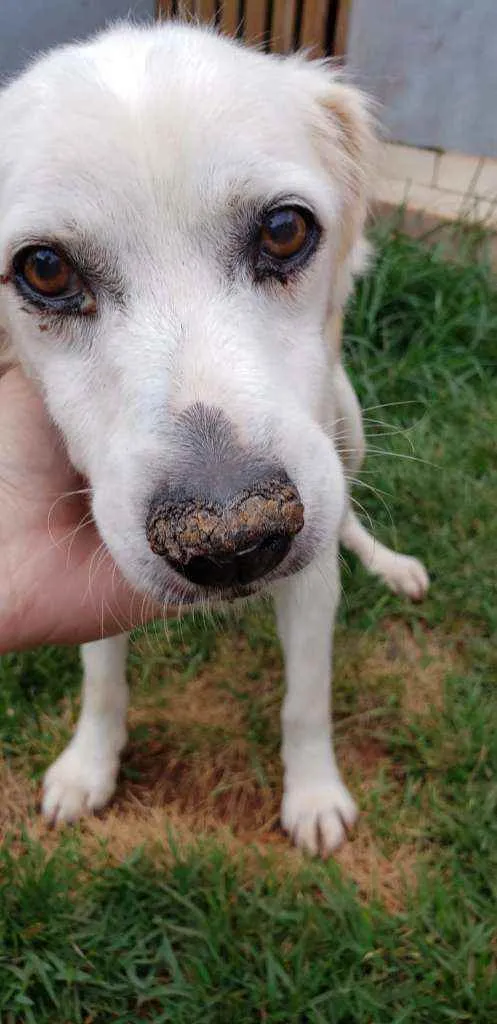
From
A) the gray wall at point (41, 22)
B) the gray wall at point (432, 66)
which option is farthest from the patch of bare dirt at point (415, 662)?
the gray wall at point (41, 22)

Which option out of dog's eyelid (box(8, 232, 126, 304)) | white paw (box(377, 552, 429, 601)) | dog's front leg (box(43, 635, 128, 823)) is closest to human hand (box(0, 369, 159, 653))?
dog's eyelid (box(8, 232, 126, 304))

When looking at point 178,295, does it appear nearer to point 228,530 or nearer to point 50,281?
point 50,281

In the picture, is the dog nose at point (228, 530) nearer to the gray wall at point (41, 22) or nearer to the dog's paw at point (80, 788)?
the dog's paw at point (80, 788)

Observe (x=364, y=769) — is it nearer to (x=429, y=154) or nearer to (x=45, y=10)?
(x=429, y=154)

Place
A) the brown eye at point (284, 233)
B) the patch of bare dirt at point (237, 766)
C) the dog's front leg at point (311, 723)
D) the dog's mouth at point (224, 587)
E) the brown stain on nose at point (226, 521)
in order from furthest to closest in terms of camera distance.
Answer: the patch of bare dirt at point (237, 766)
the dog's front leg at point (311, 723)
the brown eye at point (284, 233)
the dog's mouth at point (224, 587)
the brown stain on nose at point (226, 521)

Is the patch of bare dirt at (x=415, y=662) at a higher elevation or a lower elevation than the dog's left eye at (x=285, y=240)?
lower

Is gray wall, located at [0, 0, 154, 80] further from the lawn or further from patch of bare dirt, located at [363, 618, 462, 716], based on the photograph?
patch of bare dirt, located at [363, 618, 462, 716]
